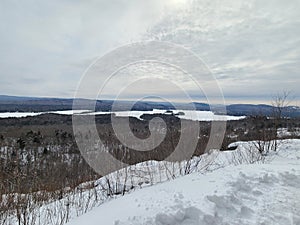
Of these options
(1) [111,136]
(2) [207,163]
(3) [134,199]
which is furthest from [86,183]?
(3) [134,199]

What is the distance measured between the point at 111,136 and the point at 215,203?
6593mm

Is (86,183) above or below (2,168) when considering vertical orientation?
below

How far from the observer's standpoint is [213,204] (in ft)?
13.1

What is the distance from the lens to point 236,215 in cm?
379

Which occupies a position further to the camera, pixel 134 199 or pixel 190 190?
pixel 190 190

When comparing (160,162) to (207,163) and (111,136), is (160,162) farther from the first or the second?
(111,136)

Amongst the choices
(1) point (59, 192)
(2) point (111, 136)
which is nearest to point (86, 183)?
(1) point (59, 192)

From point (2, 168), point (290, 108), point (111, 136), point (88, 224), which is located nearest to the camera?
point (88, 224)

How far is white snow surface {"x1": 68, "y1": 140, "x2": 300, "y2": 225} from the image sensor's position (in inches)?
141

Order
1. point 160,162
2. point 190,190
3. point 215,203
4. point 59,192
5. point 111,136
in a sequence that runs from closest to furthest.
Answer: point 215,203, point 190,190, point 59,192, point 160,162, point 111,136

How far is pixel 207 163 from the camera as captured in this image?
8.40 metres

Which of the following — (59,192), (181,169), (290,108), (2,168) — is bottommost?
(59,192)

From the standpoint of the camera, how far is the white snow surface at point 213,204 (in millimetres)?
3580

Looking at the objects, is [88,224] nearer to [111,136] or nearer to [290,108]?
[111,136]
